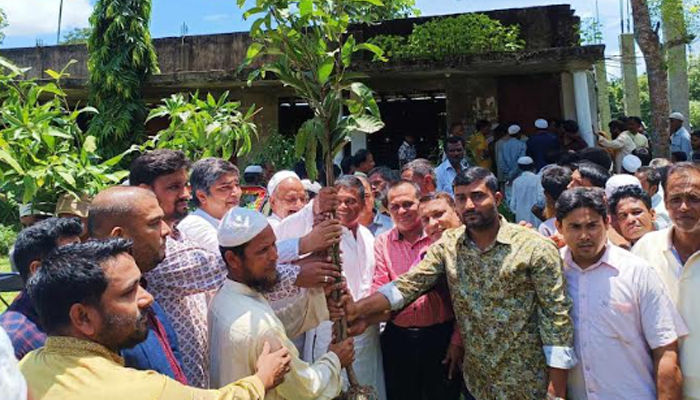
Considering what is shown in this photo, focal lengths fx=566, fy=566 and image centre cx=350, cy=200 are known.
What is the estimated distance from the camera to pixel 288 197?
4320mm

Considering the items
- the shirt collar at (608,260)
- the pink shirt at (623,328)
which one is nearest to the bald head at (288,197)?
the shirt collar at (608,260)

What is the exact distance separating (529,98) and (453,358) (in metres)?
7.93

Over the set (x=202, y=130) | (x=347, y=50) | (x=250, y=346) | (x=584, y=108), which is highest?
(x=584, y=108)

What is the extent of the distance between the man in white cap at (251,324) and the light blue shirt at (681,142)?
858 cm

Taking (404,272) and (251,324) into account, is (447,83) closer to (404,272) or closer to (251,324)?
(404,272)

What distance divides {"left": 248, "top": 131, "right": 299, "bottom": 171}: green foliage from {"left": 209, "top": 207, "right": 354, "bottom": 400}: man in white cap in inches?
275

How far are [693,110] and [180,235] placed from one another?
108ft

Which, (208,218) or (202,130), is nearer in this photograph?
(208,218)

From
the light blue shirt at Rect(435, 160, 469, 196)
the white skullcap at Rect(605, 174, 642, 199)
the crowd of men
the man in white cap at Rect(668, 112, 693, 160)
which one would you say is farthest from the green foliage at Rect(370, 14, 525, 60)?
the crowd of men

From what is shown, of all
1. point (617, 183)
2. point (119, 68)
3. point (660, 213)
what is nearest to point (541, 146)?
point (660, 213)

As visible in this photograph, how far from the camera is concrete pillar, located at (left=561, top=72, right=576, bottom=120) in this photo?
9.67 meters

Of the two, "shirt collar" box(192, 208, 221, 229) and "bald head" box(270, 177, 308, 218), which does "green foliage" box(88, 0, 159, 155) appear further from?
"shirt collar" box(192, 208, 221, 229)

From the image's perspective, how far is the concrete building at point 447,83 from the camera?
8914mm

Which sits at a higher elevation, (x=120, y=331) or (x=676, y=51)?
(x=676, y=51)
